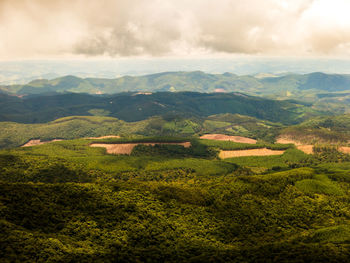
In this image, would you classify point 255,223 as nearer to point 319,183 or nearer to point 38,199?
point 319,183

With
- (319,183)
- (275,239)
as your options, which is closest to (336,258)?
(275,239)

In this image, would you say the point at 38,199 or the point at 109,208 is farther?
the point at 109,208

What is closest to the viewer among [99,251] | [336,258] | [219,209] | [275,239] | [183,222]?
[336,258]

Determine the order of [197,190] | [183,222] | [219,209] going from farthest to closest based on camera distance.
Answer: [197,190], [219,209], [183,222]

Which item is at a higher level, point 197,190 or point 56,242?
point 56,242

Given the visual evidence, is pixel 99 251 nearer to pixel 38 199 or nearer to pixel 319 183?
pixel 38 199

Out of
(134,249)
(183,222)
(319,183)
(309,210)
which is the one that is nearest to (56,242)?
(134,249)

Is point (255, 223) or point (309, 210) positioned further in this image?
point (309, 210)

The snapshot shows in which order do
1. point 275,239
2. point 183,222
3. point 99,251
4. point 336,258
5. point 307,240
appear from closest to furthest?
point 336,258 < point 99,251 < point 307,240 < point 275,239 < point 183,222

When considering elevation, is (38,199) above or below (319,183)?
above

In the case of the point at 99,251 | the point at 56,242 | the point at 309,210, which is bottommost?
the point at 309,210
